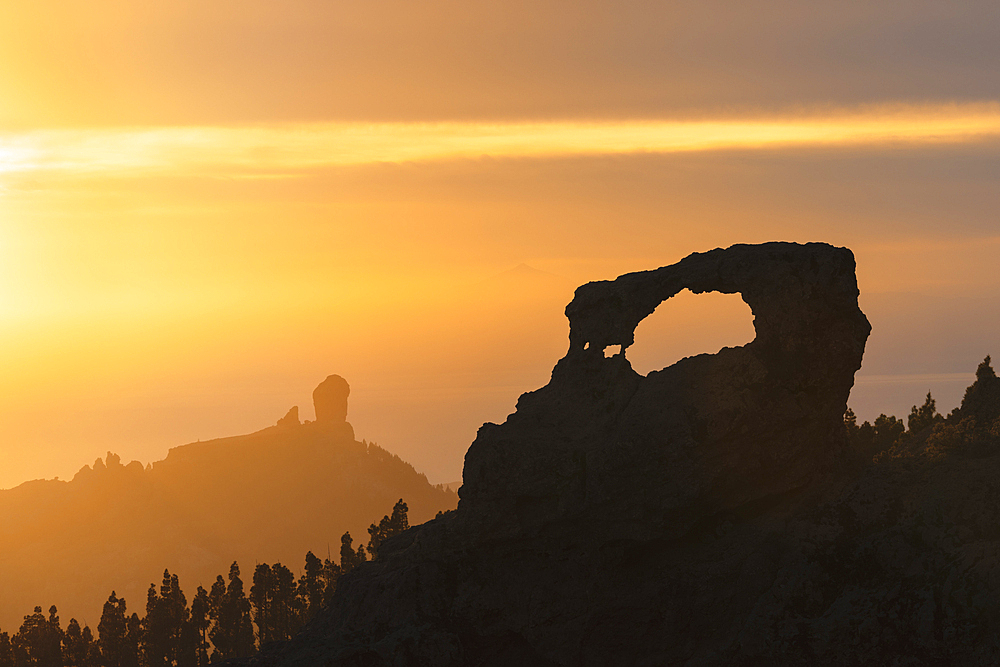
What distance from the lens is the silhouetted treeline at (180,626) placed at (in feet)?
402

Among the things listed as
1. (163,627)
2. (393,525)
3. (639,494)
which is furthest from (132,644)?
(639,494)

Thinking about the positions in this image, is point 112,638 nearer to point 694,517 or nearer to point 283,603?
point 283,603

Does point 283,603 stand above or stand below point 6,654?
above

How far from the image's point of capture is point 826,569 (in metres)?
44.1


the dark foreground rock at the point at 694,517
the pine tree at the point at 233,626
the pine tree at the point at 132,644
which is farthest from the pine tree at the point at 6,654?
the dark foreground rock at the point at 694,517

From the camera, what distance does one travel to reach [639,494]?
47125 mm

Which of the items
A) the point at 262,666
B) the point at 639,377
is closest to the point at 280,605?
the point at 262,666

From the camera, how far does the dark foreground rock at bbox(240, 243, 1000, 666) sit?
143 feet

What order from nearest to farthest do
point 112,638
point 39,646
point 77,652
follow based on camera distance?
point 77,652, point 39,646, point 112,638

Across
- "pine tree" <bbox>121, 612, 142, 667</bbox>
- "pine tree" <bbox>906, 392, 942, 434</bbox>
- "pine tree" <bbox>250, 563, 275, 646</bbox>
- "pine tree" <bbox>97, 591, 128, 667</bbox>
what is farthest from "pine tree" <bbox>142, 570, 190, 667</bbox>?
"pine tree" <bbox>906, 392, 942, 434</bbox>

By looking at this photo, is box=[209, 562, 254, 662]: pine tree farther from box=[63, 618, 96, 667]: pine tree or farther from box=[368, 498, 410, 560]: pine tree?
box=[368, 498, 410, 560]: pine tree

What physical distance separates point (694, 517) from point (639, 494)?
10.3 ft

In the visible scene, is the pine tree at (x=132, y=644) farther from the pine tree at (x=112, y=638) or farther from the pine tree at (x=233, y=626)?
the pine tree at (x=233, y=626)

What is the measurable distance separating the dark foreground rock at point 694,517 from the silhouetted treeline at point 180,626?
7516 centimetres
